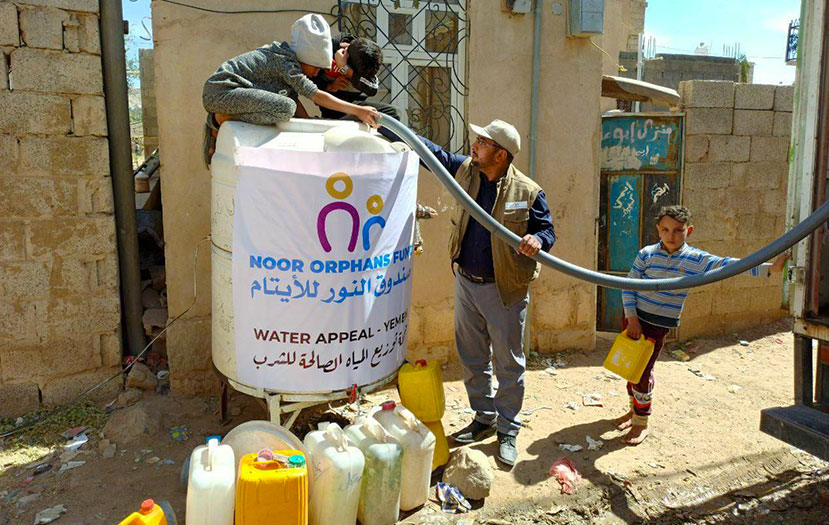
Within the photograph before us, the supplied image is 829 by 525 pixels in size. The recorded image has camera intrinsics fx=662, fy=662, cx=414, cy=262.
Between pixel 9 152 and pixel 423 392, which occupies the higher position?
pixel 9 152

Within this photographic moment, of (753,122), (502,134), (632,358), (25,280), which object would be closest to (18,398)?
(25,280)

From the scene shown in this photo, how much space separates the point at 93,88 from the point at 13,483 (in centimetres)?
236

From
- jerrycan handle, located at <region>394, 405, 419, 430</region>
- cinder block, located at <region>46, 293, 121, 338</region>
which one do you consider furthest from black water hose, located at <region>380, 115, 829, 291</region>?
cinder block, located at <region>46, 293, 121, 338</region>

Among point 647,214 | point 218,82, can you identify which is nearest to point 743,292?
point 647,214

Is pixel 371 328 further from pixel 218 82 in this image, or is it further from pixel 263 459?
pixel 218 82

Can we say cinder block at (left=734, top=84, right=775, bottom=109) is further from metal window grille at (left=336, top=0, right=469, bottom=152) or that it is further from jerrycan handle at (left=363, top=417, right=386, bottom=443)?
jerrycan handle at (left=363, top=417, right=386, bottom=443)

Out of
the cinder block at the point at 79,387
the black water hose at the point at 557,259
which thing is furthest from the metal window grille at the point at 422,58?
the cinder block at the point at 79,387

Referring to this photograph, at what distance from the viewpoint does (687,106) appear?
239 inches

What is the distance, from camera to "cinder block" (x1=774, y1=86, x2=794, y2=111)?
634 centimetres

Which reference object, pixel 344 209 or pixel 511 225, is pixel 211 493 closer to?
pixel 344 209

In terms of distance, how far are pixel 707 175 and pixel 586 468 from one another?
3478 millimetres

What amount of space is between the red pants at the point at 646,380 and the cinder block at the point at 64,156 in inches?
139

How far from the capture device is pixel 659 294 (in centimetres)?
401

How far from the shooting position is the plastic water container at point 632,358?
12.9 ft
